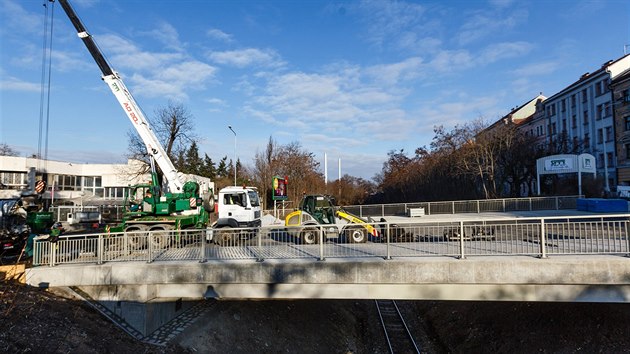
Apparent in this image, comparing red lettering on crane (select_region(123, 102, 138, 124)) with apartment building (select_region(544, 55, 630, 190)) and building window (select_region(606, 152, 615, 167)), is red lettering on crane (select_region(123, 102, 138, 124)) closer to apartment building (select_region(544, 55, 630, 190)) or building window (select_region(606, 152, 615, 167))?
apartment building (select_region(544, 55, 630, 190))

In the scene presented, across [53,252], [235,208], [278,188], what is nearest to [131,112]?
[235,208]

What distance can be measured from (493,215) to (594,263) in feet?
62.4

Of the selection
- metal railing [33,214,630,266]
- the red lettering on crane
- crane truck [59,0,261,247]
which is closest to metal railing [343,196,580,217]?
crane truck [59,0,261,247]

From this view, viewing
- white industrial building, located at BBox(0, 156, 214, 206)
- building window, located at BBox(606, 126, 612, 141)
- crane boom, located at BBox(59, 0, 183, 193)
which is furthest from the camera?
building window, located at BBox(606, 126, 612, 141)

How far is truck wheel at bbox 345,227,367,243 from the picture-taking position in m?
12.3

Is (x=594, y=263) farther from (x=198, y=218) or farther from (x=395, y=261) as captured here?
(x=198, y=218)

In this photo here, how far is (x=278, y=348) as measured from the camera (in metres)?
11.4

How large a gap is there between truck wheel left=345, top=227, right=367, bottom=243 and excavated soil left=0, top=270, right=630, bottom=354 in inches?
133

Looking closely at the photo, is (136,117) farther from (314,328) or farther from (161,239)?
(314,328)

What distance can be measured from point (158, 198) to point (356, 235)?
852cm

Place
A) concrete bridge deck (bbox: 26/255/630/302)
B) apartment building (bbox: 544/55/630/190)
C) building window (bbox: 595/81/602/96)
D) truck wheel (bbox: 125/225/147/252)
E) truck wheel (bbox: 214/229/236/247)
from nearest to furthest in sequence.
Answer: concrete bridge deck (bbox: 26/255/630/302) → truck wheel (bbox: 125/225/147/252) → truck wheel (bbox: 214/229/236/247) → apartment building (bbox: 544/55/630/190) → building window (bbox: 595/81/602/96)

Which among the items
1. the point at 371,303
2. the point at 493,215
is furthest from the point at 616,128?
the point at 371,303

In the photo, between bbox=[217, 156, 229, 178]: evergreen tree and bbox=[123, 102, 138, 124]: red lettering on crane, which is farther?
bbox=[217, 156, 229, 178]: evergreen tree

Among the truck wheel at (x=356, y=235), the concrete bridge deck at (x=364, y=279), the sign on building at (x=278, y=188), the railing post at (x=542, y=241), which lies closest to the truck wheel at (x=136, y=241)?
the concrete bridge deck at (x=364, y=279)
